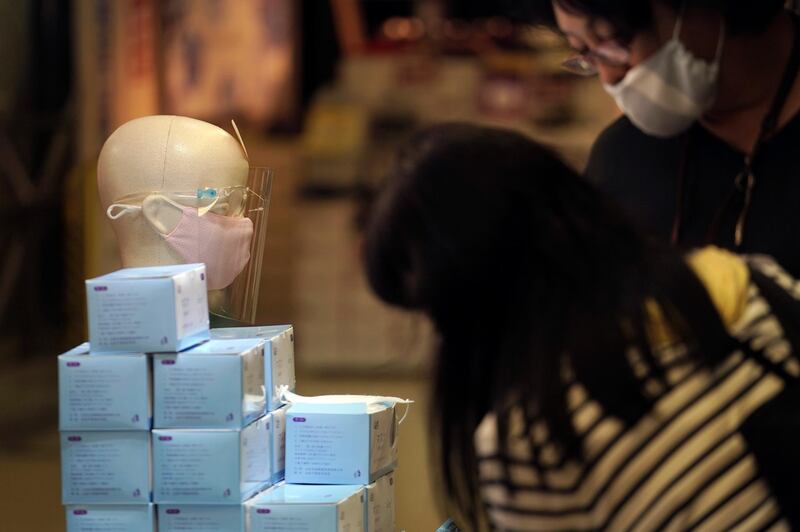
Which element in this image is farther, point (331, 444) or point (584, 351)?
point (331, 444)

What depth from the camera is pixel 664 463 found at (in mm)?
1381

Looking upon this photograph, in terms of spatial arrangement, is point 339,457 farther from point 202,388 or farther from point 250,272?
point 250,272

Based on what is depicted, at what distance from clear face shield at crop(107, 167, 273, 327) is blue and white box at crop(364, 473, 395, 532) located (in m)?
0.45

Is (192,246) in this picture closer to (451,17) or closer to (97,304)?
(97,304)

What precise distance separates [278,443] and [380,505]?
22 cm

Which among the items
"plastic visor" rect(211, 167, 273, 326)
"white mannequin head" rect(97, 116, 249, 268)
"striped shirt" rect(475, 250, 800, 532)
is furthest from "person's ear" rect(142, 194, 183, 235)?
"striped shirt" rect(475, 250, 800, 532)

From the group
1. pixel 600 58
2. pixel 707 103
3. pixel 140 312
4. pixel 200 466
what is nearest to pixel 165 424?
pixel 200 466

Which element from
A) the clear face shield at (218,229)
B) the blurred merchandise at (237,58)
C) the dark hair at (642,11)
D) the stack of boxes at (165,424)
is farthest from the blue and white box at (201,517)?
the blurred merchandise at (237,58)

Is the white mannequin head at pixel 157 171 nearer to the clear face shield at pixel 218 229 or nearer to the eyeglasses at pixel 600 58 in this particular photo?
the clear face shield at pixel 218 229

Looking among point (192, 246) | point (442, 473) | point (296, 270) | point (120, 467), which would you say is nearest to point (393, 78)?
point (296, 270)

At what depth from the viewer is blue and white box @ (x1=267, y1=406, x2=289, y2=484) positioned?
2078mm

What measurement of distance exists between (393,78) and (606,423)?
17.0 feet

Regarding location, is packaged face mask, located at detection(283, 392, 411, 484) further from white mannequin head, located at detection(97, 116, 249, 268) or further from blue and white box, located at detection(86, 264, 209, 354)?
white mannequin head, located at detection(97, 116, 249, 268)

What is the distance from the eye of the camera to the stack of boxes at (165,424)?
6.22ft
